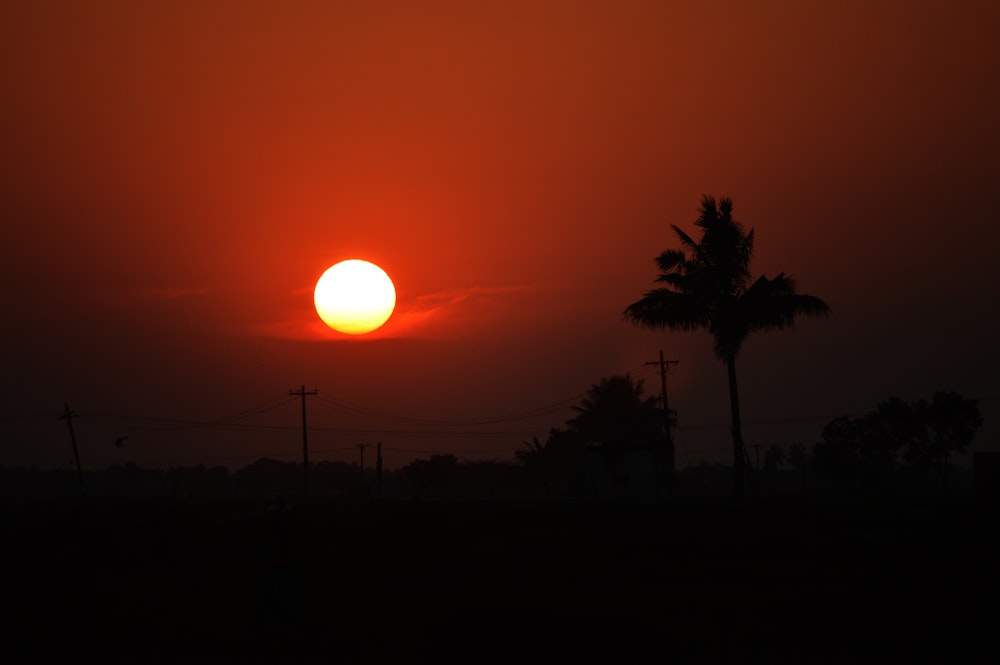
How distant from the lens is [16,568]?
29.5m

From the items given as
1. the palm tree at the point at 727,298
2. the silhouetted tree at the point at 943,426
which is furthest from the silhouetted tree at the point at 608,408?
the palm tree at the point at 727,298

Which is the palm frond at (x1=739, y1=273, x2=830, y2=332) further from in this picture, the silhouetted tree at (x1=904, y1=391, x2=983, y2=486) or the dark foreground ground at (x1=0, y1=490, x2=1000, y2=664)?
the silhouetted tree at (x1=904, y1=391, x2=983, y2=486)

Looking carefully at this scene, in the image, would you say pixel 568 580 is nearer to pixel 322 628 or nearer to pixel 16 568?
pixel 322 628

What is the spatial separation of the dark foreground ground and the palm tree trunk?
3589 mm

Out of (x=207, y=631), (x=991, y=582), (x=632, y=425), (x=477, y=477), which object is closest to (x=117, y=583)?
(x=207, y=631)

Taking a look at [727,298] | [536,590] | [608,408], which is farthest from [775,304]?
[608,408]

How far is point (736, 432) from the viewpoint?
140 feet

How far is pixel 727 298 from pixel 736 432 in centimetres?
604

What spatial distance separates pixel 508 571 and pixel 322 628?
25.6 feet

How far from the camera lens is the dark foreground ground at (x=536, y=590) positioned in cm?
1614

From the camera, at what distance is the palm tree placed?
141ft

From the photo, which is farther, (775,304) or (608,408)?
(608,408)

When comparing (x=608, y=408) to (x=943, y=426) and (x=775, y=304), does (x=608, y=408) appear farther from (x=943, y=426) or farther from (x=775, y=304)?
(x=775, y=304)

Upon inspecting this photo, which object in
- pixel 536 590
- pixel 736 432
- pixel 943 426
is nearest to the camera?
pixel 536 590
